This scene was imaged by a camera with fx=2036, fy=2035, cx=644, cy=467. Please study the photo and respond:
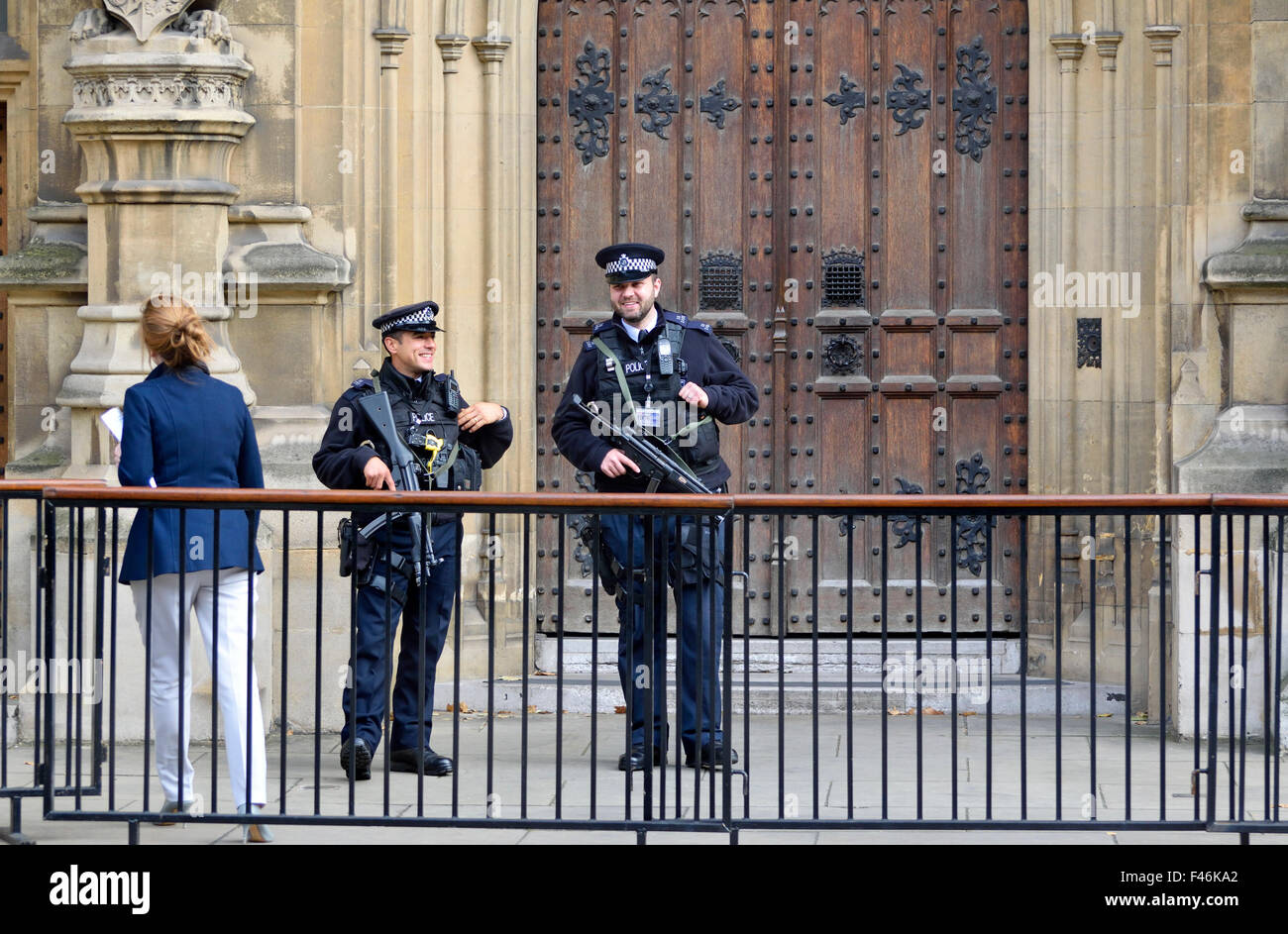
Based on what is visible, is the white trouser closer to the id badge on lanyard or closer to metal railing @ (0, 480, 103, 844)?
metal railing @ (0, 480, 103, 844)

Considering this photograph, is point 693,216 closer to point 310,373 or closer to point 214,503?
point 310,373

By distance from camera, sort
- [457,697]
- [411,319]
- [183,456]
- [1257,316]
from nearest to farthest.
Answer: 1. [457,697]
2. [183,456]
3. [411,319]
4. [1257,316]

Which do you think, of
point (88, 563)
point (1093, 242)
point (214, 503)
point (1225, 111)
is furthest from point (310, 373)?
point (1225, 111)

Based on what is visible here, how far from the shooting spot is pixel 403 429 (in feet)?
26.2

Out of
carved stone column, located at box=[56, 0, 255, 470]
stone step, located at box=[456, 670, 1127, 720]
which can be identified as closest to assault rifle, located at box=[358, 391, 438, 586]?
carved stone column, located at box=[56, 0, 255, 470]

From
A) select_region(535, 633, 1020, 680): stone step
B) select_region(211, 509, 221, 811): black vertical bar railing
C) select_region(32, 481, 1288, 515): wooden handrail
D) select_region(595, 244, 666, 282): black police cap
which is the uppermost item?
select_region(595, 244, 666, 282): black police cap

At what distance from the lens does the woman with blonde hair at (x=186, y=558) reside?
671cm

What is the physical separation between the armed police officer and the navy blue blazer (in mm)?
882

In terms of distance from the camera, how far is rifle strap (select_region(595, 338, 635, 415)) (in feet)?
26.6

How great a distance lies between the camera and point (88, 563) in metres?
8.62

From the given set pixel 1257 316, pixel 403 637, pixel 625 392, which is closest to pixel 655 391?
pixel 625 392

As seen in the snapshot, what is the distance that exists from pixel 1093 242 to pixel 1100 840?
3.69m

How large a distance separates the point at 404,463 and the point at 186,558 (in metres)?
1.30

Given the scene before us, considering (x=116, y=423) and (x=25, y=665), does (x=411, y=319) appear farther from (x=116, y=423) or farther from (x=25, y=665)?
(x=25, y=665)
